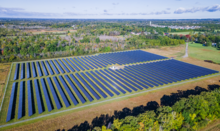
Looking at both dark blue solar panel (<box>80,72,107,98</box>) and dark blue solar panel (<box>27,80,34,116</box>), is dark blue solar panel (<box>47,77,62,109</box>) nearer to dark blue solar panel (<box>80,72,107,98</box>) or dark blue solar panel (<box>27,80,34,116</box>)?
dark blue solar panel (<box>27,80,34,116</box>)

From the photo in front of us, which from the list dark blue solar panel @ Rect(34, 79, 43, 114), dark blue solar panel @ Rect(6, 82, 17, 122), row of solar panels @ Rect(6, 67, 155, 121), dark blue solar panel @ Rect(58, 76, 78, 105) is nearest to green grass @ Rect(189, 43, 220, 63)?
row of solar panels @ Rect(6, 67, 155, 121)

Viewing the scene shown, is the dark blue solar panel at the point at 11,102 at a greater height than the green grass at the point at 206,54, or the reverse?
the green grass at the point at 206,54

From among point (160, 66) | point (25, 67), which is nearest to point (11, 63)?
point (25, 67)

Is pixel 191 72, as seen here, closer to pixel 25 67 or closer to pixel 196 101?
pixel 196 101

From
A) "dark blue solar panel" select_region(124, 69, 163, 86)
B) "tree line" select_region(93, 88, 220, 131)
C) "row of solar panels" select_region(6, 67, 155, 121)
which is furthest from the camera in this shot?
"dark blue solar panel" select_region(124, 69, 163, 86)

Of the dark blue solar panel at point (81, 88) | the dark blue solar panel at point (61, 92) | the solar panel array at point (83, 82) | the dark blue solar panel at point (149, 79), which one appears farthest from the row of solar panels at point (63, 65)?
the dark blue solar panel at point (149, 79)

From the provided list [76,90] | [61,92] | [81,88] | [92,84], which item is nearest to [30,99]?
[61,92]

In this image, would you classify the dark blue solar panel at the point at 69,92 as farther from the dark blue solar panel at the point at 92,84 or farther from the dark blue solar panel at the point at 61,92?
the dark blue solar panel at the point at 92,84

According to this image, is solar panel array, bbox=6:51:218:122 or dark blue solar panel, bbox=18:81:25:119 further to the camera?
solar panel array, bbox=6:51:218:122

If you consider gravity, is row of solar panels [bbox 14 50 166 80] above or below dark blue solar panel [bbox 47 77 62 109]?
above
